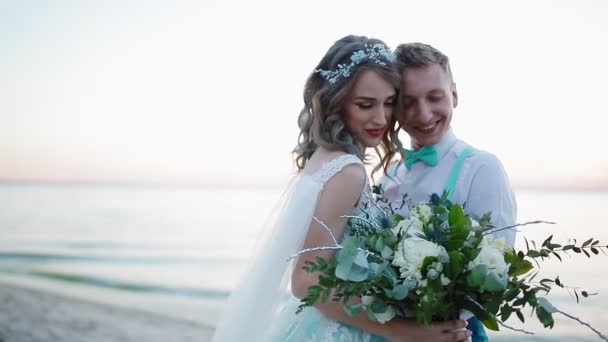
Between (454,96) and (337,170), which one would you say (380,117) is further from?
(454,96)

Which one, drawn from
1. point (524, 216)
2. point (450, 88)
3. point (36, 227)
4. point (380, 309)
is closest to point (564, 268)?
point (524, 216)

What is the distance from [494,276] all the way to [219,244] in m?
17.8

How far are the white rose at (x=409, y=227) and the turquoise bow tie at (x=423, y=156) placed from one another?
1187mm

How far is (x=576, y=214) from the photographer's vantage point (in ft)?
72.3

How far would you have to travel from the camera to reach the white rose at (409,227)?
232 centimetres

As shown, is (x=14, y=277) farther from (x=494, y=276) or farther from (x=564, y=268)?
(x=494, y=276)

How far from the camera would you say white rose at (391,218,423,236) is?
2.32 metres


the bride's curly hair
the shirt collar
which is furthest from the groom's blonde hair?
the shirt collar

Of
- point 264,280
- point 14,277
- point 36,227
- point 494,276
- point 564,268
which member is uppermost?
point 494,276

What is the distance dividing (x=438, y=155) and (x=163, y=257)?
1515cm

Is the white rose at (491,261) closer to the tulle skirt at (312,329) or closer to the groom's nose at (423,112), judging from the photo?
the tulle skirt at (312,329)

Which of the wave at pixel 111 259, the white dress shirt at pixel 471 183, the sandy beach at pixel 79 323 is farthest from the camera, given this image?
the wave at pixel 111 259

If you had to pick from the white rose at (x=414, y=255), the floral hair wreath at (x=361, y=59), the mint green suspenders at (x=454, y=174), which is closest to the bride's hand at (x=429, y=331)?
the white rose at (x=414, y=255)

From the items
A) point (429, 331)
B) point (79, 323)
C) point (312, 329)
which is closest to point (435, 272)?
point (429, 331)
